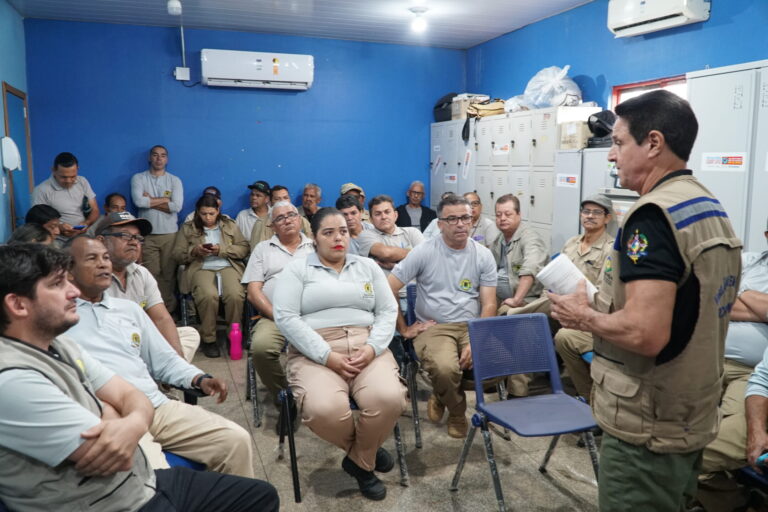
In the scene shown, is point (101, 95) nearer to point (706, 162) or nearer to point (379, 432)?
point (379, 432)

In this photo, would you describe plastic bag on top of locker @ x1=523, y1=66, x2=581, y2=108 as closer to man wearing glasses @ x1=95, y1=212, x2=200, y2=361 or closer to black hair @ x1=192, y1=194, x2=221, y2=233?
black hair @ x1=192, y1=194, x2=221, y2=233

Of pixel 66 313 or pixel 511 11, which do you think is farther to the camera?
pixel 511 11

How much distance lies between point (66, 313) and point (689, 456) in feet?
Answer: 5.50

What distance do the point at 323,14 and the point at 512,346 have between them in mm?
4574

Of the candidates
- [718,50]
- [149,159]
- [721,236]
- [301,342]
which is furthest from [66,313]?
[149,159]

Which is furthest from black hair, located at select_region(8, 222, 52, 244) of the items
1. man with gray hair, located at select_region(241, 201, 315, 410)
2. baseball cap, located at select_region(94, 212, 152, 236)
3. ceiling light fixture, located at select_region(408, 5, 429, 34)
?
ceiling light fixture, located at select_region(408, 5, 429, 34)

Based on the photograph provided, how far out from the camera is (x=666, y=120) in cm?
139

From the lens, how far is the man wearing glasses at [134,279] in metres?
2.82

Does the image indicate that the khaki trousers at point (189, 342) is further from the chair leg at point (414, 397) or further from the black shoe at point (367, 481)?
the chair leg at point (414, 397)

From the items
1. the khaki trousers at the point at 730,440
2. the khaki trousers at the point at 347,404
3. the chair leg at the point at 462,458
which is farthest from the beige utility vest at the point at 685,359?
the khaki trousers at the point at 347,404

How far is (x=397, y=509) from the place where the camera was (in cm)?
254

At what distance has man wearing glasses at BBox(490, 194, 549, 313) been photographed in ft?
13.2

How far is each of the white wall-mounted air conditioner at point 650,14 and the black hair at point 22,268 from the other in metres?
4.66

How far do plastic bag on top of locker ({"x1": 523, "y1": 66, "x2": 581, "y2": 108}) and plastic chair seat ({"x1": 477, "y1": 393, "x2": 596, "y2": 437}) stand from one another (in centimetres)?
361
